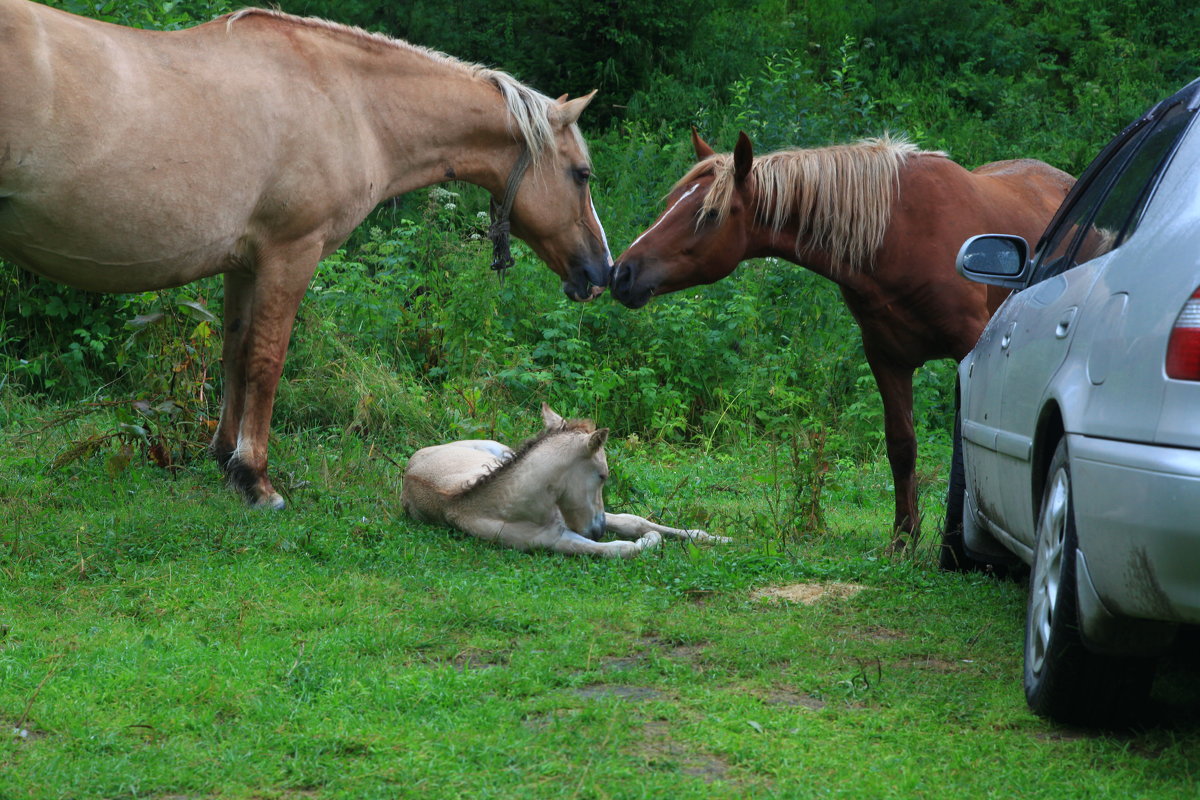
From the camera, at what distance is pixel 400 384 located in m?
8.10

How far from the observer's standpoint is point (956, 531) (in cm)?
492

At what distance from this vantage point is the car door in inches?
122

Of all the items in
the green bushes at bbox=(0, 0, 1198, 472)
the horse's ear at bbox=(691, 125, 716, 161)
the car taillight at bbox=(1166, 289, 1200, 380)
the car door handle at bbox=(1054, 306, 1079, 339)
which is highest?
the car taillight at bbox=(1166, 289, 1200, 380)

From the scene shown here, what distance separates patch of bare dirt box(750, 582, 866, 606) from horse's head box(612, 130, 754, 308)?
2084 mm

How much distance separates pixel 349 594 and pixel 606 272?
2952 mm

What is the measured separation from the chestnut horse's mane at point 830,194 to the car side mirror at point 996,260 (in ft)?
4.74

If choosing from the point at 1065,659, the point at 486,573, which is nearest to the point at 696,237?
the point at 486,573

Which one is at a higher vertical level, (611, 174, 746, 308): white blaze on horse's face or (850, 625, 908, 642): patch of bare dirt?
(611, 174, 746, 308): white blaze on horse's face

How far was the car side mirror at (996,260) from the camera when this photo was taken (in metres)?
4.28

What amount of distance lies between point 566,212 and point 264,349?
187cm

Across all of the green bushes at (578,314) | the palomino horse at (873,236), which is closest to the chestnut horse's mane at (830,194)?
the palomino horse at (873,236)

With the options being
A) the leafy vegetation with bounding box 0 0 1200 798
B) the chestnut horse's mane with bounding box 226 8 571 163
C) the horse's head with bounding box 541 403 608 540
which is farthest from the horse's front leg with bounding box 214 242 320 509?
the horse's head with bounding box 541 403 608 540

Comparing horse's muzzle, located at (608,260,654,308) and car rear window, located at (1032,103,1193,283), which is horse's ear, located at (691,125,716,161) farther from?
car rear window, located at (1032,103,1193,283)

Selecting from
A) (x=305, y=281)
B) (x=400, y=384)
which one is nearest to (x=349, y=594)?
(x=305, y=281)
